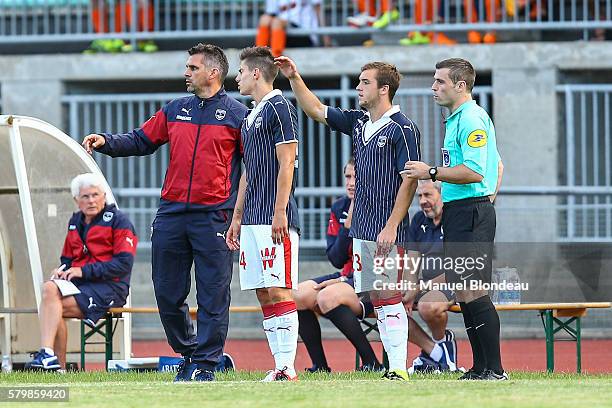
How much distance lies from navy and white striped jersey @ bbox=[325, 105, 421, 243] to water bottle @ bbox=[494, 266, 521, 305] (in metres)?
1.93

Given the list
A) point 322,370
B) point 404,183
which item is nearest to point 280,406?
point 404,183

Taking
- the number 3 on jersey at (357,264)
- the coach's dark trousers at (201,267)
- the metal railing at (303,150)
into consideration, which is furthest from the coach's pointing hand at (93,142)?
the metal railing at (303,150)

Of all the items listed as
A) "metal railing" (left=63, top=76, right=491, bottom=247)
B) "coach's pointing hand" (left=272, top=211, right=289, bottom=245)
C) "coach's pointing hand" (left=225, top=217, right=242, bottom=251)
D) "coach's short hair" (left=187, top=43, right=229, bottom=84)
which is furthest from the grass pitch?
"metal railing" (left=63, top=76, right=491, bottom=247)

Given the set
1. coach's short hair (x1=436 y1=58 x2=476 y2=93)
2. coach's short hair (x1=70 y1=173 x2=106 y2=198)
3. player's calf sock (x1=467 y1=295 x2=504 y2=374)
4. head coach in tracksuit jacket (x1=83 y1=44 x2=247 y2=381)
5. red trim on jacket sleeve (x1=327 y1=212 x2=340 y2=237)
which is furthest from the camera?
red trim on jacket sleeve (x1=327 y1=212 x2=340 y2=237)

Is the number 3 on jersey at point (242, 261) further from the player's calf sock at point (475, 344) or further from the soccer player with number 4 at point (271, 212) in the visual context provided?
the player's calf sock at point (475, 344)

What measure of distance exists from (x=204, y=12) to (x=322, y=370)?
9.39 metres

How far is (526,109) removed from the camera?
17.6 meters

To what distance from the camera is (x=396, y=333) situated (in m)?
9.04

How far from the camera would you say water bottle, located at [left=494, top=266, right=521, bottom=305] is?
10.9 metres

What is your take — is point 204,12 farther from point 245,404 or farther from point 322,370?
point 245,404

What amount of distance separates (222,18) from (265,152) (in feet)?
32.4

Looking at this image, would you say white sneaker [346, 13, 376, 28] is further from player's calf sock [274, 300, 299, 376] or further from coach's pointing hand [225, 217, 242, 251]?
player's calf sock [274, 300, 299, 376]

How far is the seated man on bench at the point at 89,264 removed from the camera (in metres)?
11.6

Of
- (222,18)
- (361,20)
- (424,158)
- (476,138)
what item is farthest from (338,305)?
(222,18)
